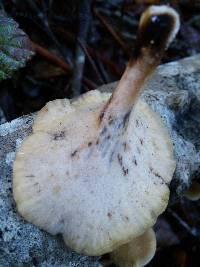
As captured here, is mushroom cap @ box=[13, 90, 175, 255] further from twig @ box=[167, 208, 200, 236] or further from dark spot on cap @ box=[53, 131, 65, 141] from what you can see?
twig @ box=[167, 208, 200, 236]

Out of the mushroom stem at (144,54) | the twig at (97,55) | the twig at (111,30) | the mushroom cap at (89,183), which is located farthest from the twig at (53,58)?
the mushroom stem at (144,54)

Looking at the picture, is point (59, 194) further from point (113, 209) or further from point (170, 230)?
point (170, 230)

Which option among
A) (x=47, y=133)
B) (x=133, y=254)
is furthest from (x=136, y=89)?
(x=133, y=254)

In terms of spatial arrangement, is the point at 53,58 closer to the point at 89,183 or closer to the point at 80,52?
the point at 80,52

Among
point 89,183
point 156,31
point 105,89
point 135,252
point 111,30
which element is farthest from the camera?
point 111,30

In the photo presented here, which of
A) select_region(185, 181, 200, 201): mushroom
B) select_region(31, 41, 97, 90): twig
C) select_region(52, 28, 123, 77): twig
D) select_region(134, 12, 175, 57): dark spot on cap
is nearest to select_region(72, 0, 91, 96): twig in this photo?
select_region(31, 41, 97, 90): twig

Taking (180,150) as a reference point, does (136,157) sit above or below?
above

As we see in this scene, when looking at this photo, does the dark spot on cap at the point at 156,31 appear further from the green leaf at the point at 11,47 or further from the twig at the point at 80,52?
the twig at the point at 80,52

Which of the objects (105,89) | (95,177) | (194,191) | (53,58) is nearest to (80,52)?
(53,58)
